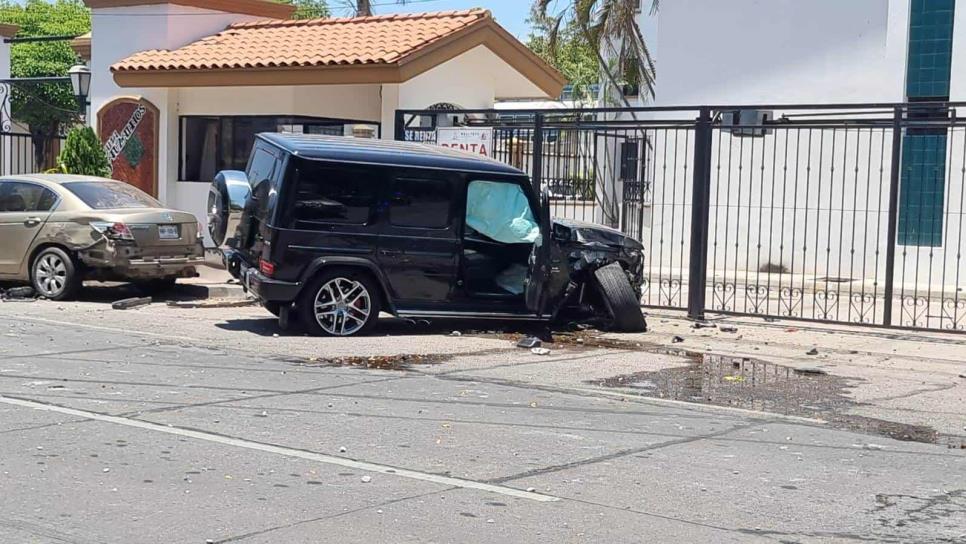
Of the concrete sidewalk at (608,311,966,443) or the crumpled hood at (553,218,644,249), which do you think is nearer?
the concrete sidewalk at (608,311,966,443)

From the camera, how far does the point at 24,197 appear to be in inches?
623

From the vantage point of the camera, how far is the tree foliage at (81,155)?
20031 mm

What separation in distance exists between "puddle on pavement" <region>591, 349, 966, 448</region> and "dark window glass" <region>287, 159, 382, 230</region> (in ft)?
10.9

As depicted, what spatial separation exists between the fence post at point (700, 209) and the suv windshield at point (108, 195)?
22.5 feet

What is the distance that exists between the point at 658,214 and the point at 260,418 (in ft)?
56.0

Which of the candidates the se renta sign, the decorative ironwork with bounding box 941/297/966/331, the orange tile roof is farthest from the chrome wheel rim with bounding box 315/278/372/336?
the decorative ironwork with bounding box 941/297/966/331

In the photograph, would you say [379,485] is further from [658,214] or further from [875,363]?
[658,214]

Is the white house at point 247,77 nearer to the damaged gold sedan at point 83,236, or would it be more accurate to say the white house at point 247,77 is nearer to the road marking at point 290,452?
the damaged gold sedan at point 83,236

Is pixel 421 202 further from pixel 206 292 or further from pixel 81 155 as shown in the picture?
pixel 81 155

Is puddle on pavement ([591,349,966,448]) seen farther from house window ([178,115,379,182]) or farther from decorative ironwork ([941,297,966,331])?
house window ([178,115,379,182])

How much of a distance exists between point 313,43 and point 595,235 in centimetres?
808

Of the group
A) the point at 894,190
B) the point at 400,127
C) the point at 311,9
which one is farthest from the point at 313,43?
the point at 311,9

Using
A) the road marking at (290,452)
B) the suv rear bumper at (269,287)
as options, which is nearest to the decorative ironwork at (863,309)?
the suv rear bumper at (269,287)

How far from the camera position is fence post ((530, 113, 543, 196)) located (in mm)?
15953
